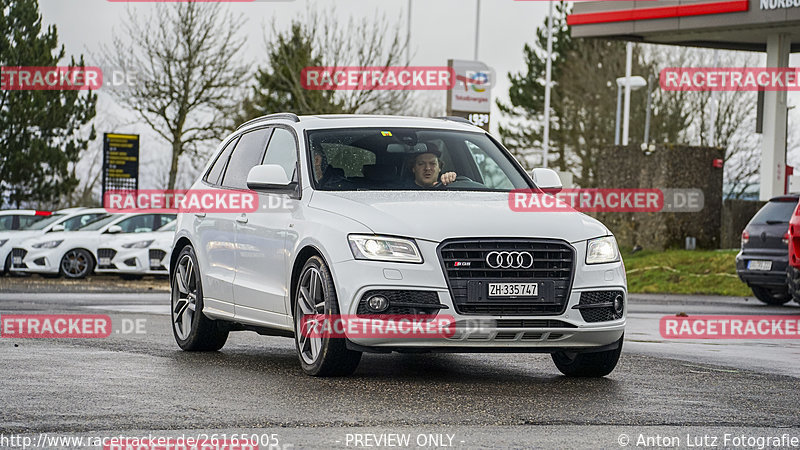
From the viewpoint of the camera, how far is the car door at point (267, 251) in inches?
401

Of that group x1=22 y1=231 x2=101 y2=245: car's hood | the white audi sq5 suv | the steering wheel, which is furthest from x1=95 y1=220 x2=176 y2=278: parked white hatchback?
the steering wheel

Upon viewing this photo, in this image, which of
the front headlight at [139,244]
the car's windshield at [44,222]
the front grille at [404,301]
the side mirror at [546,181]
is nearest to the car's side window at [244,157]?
the side mirror at [546,181]

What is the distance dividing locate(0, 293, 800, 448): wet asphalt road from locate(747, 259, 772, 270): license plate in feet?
31.6

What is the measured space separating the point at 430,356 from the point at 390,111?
41.8 meters

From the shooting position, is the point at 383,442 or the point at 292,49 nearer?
the point at 383,442

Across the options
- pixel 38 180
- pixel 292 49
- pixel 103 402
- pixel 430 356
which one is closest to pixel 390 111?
pixel 292 49

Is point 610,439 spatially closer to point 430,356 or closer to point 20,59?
point 430,356

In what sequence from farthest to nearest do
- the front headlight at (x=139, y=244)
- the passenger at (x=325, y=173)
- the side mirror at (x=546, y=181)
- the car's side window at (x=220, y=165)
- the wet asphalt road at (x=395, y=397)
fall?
the front headlight at (x=139, y=244) < the car's side window at (x=220, y=165) < the side mirror at (x=546, y=181) < the passenger at (x=325, y=173) < the wet asphalt road at (x=395, y=397)

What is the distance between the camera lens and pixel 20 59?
50125mm

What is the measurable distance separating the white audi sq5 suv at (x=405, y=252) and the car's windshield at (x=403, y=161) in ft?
0.04

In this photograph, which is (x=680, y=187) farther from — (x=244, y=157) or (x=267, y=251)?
(x=267, y=251)

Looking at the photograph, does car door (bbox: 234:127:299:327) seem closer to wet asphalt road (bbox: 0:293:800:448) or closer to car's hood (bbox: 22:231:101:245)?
wet asphalt road (bbox: 0:293:800:448)

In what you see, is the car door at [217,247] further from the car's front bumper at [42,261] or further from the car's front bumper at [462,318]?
the car's front bumper at [42,261]

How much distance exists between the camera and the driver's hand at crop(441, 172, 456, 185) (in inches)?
412
